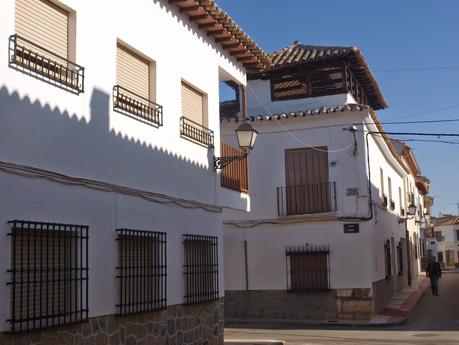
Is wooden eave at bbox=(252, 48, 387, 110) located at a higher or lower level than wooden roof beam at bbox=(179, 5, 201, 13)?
higher

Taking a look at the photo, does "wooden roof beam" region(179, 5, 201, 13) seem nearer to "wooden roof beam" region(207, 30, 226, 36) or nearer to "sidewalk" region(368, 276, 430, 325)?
"wooden roof beam" region(207, 30, 226, 36)

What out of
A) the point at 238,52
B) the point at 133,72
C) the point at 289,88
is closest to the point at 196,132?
the point at 133,72

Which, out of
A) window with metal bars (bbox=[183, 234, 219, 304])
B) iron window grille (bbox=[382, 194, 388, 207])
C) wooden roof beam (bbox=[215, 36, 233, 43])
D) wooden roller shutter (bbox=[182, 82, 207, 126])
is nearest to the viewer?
window with metal bars (bbox=[183, 234, 219, 304])

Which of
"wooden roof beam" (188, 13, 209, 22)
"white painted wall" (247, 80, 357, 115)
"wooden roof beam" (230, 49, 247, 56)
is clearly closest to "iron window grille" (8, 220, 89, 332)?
"wooden roof beam" (188, 13, 209, 22)

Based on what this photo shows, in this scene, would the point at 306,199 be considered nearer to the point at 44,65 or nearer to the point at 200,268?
the point at 200,268

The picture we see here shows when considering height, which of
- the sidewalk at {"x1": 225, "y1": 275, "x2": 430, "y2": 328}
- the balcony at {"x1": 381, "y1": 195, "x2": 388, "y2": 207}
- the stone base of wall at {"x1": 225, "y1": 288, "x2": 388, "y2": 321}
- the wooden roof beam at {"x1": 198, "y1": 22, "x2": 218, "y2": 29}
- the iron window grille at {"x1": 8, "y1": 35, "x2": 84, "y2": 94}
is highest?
the wooden roof beam at {"x1": 198, "y1": 22, "x2": 218, "y2": 29}

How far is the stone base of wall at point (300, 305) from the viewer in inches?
670

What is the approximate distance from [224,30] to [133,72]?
2924mm

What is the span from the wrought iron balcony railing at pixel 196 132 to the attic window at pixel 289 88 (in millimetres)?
7497

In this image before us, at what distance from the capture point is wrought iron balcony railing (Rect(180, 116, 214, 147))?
10.6 m

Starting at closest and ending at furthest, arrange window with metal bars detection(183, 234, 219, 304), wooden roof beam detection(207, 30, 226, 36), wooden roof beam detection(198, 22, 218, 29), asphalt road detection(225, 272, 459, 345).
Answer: window with metal bars detection(183, 234, 219, 304)
wooden roof beam detection(198, 22, 218, 29)
wooden roof beam detection(207, 30, 226, 36)
asphalt road detection(225, 272, 459, 345)

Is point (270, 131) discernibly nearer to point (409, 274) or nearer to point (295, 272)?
point (295, 272)

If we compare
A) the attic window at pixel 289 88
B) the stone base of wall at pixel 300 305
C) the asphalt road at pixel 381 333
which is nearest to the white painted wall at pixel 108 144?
the asphalt road at pixel 381 333

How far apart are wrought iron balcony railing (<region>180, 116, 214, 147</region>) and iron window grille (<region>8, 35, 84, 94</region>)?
3034 millimetres
